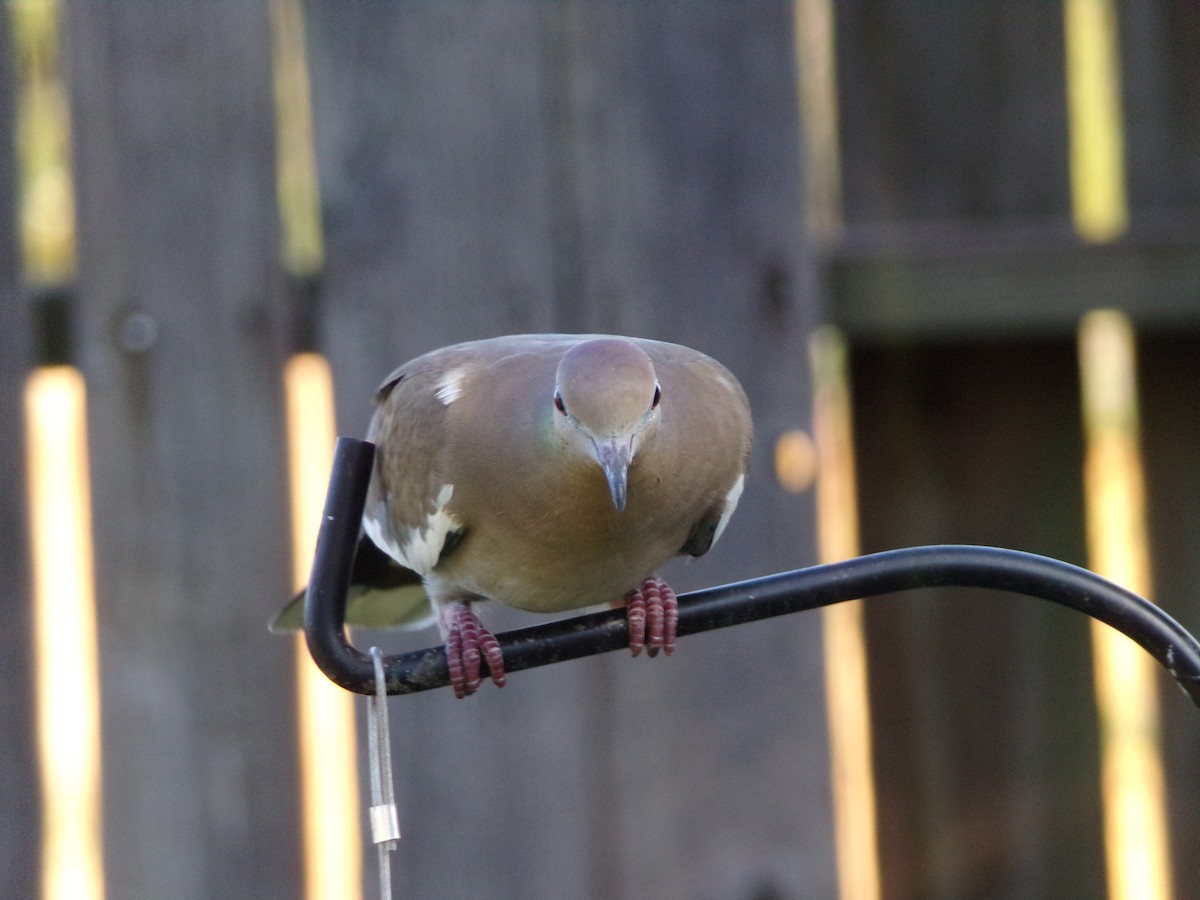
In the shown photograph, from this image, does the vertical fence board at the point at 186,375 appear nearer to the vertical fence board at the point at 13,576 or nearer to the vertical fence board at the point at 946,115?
the vertical fence board at the point at 13,576

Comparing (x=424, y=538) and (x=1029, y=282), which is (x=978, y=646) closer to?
(x=1029, y=282)

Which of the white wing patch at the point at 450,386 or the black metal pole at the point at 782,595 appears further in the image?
the white wing patch at the point at 450,386

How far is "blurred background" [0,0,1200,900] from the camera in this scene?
2.32m

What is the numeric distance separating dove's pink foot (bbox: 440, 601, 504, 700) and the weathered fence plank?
513 mm

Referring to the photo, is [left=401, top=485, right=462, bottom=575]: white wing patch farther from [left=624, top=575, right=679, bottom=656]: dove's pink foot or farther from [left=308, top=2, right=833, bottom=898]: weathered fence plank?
[left=308, top=2, right=833, bottom=898]: weathered fence plank

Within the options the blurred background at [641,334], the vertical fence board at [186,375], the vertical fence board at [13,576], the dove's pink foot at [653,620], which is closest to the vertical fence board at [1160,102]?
the blurred background at [641,334]

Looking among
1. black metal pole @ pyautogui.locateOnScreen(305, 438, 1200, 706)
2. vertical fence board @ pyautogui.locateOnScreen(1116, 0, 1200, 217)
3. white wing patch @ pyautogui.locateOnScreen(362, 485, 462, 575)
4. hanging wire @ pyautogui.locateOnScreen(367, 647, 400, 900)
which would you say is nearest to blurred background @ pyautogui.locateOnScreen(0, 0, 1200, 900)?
vertical fence board @ pyautogui.locateOnScreen(1116, 0, 1200, 217)

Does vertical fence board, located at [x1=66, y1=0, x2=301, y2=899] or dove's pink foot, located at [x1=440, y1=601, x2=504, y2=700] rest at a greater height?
vertical fence board, located at [x1=66, y1=0, x2=301, y2=899]

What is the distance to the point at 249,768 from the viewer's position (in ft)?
7.72

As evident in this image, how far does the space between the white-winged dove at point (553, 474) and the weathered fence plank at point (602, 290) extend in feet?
1.14

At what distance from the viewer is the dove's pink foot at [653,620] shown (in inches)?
67.7

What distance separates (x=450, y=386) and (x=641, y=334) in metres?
0.51

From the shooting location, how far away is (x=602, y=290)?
7.85 feet

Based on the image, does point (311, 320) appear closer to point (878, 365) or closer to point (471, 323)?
point (471, 323)
